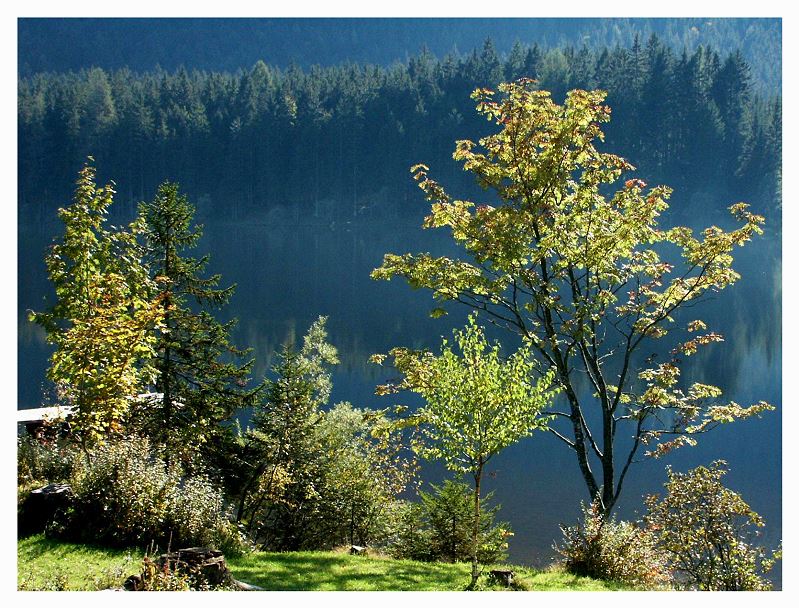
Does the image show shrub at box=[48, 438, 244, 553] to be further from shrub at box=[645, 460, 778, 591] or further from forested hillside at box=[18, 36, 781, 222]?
forested hillside at box=[18, 36, 781, 222]

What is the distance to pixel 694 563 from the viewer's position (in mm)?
12102

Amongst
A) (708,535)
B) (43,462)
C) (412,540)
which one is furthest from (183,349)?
(708,535)

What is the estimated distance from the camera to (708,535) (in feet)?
38.4

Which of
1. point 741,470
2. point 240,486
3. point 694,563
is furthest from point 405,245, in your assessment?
point 694,563

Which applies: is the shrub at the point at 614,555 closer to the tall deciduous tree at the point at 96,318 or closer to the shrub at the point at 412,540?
the shrub at the point at 412,540

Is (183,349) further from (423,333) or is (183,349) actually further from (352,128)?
(352,128)

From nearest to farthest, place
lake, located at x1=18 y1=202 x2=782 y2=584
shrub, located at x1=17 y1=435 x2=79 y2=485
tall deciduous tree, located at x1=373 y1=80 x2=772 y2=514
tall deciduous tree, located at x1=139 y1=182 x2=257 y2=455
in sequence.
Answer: shrub, located at x1=17 y1=435 x2=79 y2=485 → tall deciduous tree, located at x1=373 y1=80 x2=772 y2=514 → tall deciduous tree, located at x1=139 y1=182 x2=257 y2=455 → lake, located at x1=18 y1=202 x2=782 y2=584

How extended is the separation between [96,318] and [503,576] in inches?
257

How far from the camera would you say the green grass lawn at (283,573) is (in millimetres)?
9984

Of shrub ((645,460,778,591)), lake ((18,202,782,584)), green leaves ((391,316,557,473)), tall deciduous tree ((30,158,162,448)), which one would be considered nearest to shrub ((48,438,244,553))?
tall deciduous tree ((30,158,162,448))

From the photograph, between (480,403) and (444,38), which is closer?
(480,403)

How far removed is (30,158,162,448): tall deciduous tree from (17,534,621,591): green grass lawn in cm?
163

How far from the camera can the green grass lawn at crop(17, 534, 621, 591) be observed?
32.8ft
